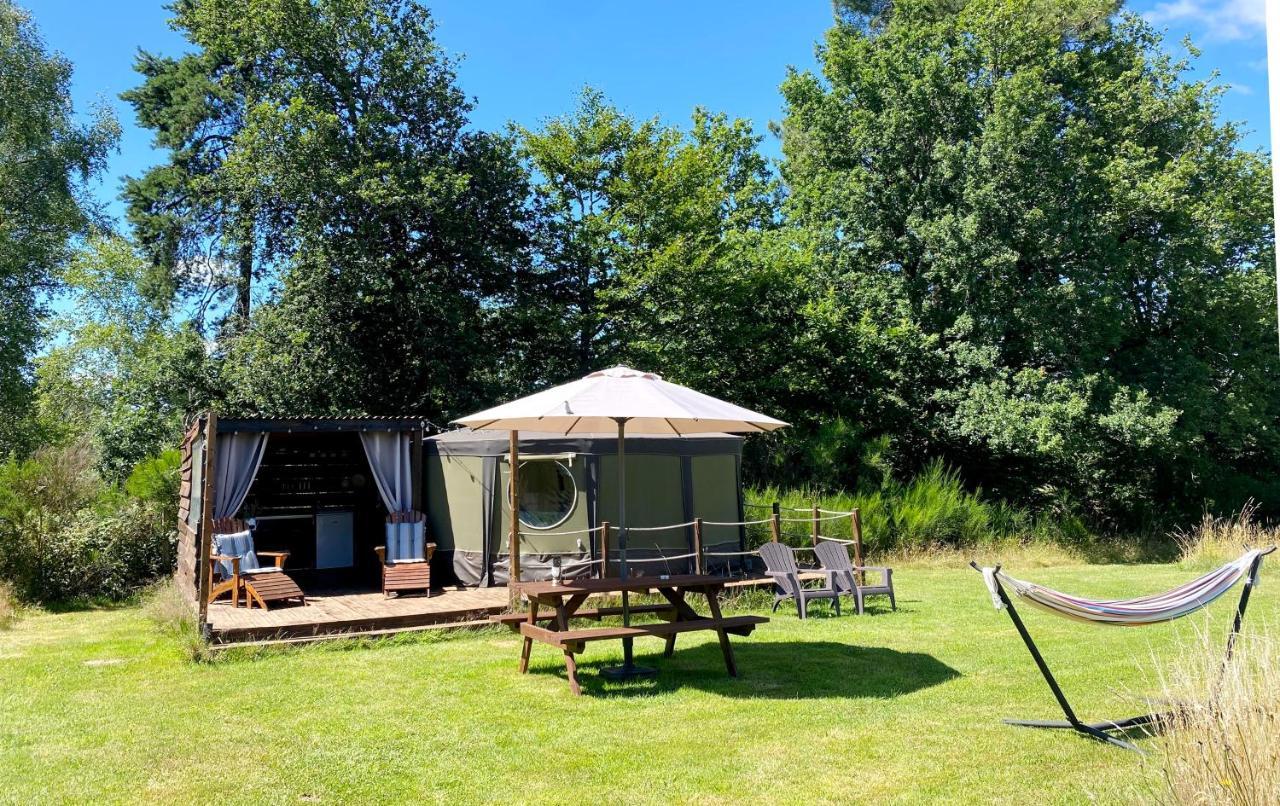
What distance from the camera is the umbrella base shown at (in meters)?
6.21

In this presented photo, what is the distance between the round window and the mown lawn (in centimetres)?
262

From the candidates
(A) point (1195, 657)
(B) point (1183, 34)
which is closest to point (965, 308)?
(B) point (1183, 34)

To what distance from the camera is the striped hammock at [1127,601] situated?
160 inches

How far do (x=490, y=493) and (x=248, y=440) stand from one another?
8.61ft

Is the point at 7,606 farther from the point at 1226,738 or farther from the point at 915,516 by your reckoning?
the point at 915,516

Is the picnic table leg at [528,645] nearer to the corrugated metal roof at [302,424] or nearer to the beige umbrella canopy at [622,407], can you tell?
the beige umbrella canopy at [622,407]

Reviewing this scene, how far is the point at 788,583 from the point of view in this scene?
891cm

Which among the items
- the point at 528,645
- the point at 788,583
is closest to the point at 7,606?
the point at 528,645

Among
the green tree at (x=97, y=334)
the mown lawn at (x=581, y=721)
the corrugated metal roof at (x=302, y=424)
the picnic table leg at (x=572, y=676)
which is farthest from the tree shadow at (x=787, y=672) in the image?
the green tree at (x=97, y=334)

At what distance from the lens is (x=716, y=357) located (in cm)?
1603

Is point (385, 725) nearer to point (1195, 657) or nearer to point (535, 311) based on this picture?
point (1195, 657)

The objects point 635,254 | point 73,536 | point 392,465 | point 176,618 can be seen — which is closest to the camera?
point 176,618

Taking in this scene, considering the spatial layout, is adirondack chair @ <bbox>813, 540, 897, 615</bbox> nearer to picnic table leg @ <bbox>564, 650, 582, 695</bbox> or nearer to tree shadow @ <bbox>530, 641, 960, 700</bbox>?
tree shadow @ <bbox>530, 641, 960, 700</bbox>

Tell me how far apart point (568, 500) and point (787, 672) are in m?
4.49
